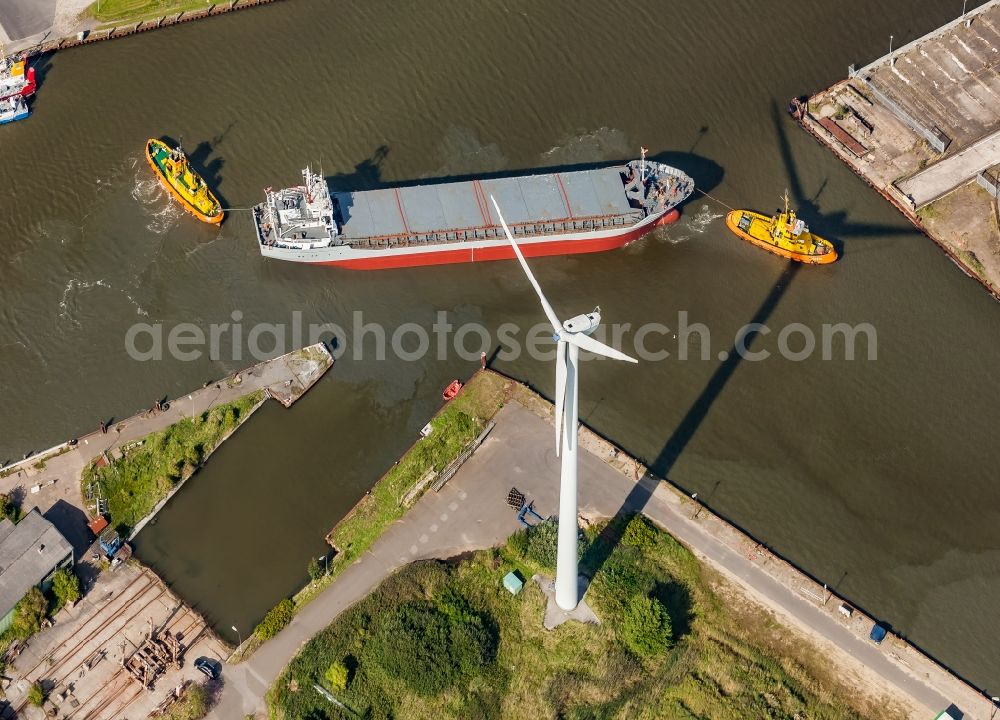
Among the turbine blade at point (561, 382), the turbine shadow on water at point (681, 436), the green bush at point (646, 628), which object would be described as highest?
the turbine blade at point (561, 382)

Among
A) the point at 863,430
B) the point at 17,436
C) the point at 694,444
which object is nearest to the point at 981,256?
the point at 863,430

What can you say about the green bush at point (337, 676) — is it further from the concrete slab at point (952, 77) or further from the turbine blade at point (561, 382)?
the concrete slab at point (952, 77)

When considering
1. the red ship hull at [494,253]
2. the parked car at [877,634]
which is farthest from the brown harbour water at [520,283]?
the parked car at [877,634]

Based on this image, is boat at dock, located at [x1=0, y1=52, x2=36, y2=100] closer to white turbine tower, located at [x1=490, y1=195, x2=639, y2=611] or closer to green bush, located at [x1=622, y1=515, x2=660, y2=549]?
white turbine tower, located at [x1=490, y1=195, x2=639, y2=611]

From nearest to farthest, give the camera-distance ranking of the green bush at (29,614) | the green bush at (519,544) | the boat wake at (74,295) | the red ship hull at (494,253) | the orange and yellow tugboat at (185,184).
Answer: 1. the green bush at (29,614)
2. the green bush at (519,544)
3. the boat wake at (74,295)
4. the red ship hull at (494,253)
5. the orange and yellow tugboat at (185,184)

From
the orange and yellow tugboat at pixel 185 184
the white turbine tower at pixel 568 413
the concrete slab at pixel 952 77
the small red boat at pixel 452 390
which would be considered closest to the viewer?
the white turbine tower at pixel 568 413

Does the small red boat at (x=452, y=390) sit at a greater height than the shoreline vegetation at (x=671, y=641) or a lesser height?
greater

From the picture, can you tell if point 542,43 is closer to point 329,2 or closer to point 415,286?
point 329,2

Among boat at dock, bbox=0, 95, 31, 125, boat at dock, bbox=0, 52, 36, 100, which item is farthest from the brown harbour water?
boat at dock, bbox=0, 52, 36, 100
